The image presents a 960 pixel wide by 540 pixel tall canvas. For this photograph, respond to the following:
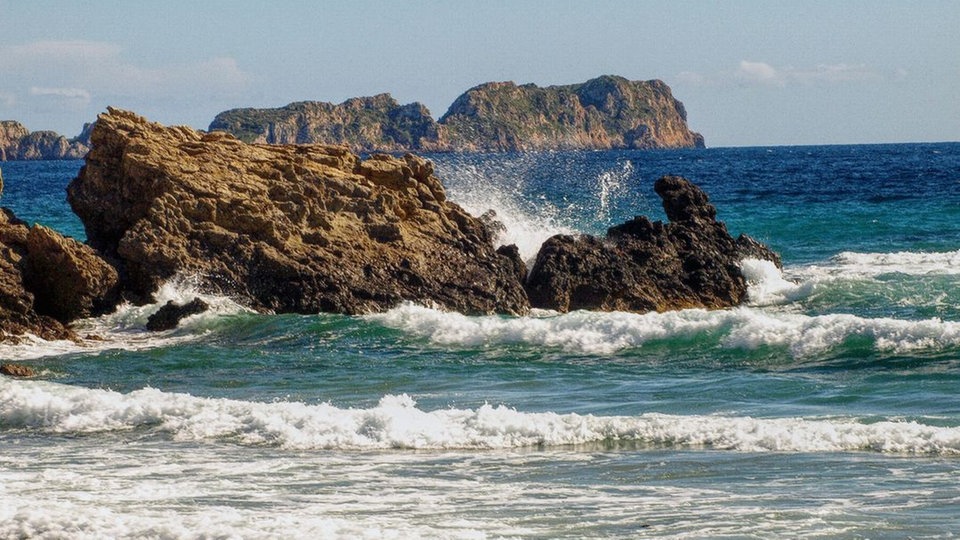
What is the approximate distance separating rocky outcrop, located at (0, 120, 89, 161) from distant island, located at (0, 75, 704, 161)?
12 centimetres

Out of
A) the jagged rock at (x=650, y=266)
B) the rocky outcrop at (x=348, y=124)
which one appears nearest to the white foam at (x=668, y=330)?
the jagged rock at (x=650, y=266)

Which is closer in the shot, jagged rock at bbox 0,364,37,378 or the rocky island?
jagged rock at bbox 0,364,37,378

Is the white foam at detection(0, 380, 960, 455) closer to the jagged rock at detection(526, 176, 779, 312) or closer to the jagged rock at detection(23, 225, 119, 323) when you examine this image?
the jagged rock at detection(23, 225, 119, 323)

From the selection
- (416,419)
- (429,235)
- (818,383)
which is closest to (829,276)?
(429,235)

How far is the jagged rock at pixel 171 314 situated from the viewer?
766 inches

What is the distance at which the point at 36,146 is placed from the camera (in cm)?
17412

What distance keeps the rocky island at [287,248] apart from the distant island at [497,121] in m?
115

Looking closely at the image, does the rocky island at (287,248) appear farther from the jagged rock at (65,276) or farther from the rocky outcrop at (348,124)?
the rocky outcrop at (348,124)

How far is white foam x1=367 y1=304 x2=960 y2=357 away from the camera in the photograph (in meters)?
17.4

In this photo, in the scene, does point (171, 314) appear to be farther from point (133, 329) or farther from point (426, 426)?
point (426, 426)

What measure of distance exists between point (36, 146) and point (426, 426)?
17063 cm

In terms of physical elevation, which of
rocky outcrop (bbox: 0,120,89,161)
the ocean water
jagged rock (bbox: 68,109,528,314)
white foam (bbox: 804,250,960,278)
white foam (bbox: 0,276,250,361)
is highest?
rocky outcrop (bbox: 0,120,89,161)

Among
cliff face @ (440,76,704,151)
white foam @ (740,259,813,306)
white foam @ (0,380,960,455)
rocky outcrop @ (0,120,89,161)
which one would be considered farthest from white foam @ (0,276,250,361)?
rocky outcrop @ (0,120,89,161)

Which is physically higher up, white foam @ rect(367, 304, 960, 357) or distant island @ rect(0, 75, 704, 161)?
distant island @ rect(0, 75, 704, 161)
